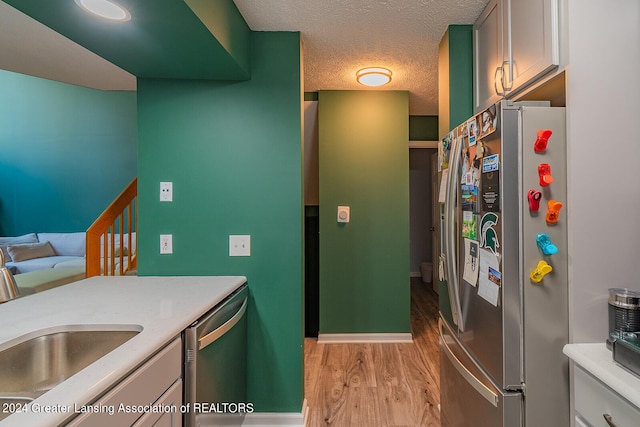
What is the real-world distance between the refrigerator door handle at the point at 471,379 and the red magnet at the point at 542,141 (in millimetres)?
933

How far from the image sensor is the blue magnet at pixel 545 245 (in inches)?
42.7

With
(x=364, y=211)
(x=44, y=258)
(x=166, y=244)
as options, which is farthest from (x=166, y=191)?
(x=44, y=258)

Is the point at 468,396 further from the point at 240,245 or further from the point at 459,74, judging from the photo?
the point at 459,74

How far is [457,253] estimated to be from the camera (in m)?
1.47

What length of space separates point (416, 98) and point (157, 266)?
9.43ft

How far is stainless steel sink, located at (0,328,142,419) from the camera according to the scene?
3.18 ft

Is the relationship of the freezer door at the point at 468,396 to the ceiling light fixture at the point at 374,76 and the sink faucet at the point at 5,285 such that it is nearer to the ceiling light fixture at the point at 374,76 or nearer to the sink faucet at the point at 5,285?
the sink faucet at the point at 5,285

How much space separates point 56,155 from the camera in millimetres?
5008

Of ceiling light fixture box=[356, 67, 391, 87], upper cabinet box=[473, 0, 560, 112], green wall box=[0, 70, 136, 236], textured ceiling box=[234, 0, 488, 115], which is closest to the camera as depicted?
upper cabinet box=[473, 0, 560, 112]

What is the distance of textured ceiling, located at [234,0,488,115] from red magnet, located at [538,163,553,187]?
113 centimetres

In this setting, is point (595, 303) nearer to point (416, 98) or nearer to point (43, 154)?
point (416, 98)

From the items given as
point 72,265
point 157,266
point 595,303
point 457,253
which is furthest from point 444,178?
point 72,265

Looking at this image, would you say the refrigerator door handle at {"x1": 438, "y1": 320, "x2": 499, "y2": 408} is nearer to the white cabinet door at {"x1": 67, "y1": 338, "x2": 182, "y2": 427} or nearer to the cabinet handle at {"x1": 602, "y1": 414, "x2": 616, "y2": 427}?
the cabinet handle at {"x1": 602, "y1": 414, "x2": 616, "y2": 427}

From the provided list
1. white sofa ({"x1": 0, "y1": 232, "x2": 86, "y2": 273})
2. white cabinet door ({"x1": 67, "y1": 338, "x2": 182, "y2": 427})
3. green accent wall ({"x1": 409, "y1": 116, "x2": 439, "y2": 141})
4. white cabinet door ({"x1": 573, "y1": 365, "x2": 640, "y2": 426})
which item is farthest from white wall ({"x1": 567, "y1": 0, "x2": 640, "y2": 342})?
white sofa ({"x1": 0, "y1": 232, "x2": 86, "y2": 273})
